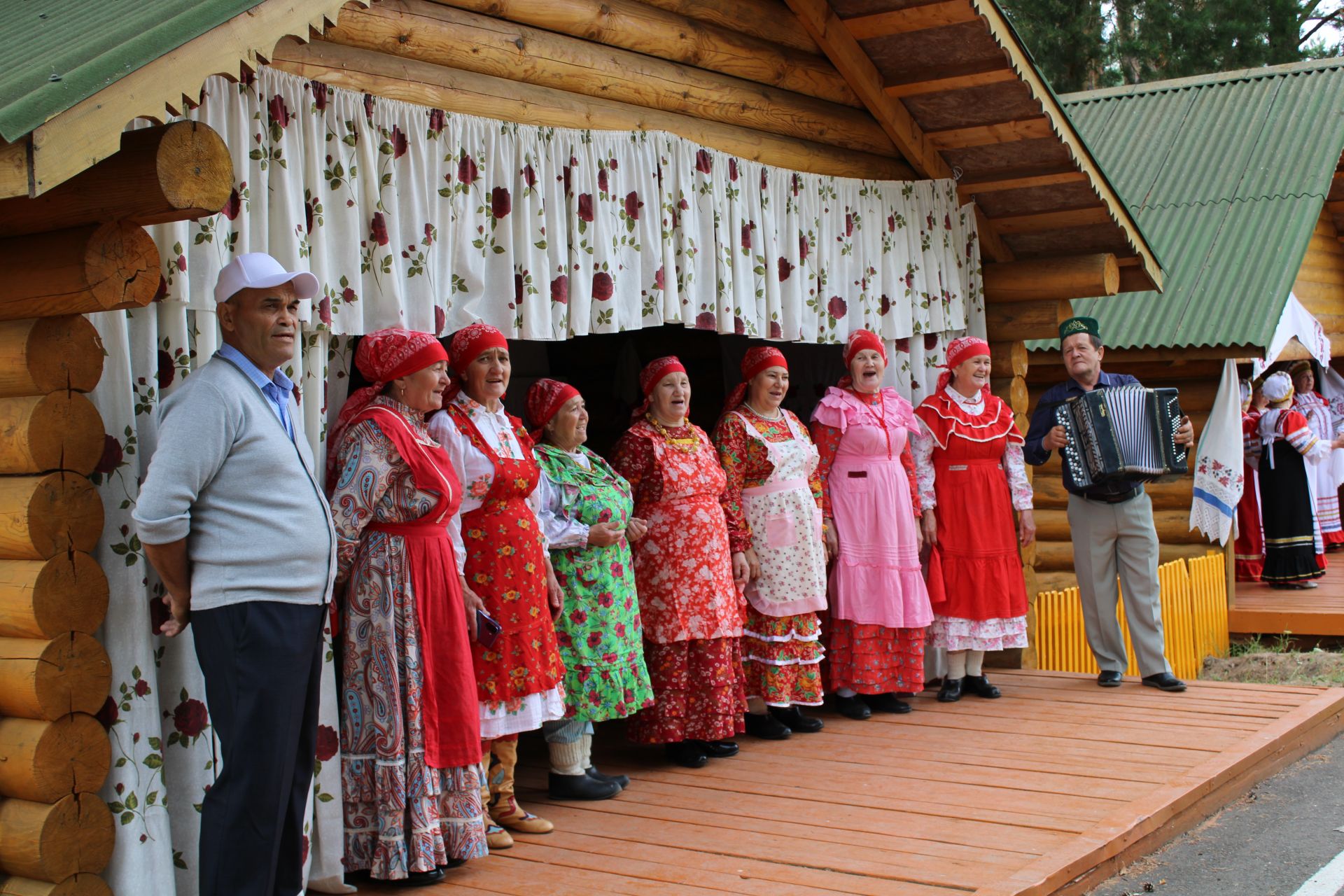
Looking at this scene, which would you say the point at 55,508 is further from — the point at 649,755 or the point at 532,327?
the point at 649,755

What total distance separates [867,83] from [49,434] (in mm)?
4969

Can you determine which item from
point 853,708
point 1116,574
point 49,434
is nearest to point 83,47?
point 49,434

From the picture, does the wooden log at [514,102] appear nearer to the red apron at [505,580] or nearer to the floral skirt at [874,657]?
the red apron at [505,580]

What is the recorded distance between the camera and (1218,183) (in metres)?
13.8

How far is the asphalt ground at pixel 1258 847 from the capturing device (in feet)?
15.4

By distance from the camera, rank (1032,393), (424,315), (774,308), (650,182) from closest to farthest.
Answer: (424,315) → (650,182) → (774,308) → (1032,393)

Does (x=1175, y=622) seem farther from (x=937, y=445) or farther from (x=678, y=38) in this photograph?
(x=678, y=38)

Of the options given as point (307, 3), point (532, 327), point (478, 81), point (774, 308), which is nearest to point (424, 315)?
point (532, 327)

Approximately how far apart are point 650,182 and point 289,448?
8.85 feet

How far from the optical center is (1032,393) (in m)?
13.1

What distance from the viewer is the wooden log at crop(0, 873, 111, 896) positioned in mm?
3426

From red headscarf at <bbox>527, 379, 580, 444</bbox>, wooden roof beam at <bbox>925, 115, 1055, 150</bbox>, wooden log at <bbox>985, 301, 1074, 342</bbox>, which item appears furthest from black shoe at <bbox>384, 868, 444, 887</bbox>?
wooden log at <bbox>985, 301, 1074, 342</bbox>

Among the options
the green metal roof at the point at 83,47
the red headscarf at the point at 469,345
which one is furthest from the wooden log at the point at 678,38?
the green metal roof at the point at 83,47

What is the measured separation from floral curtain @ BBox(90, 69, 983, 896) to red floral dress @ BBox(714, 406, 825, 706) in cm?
51
